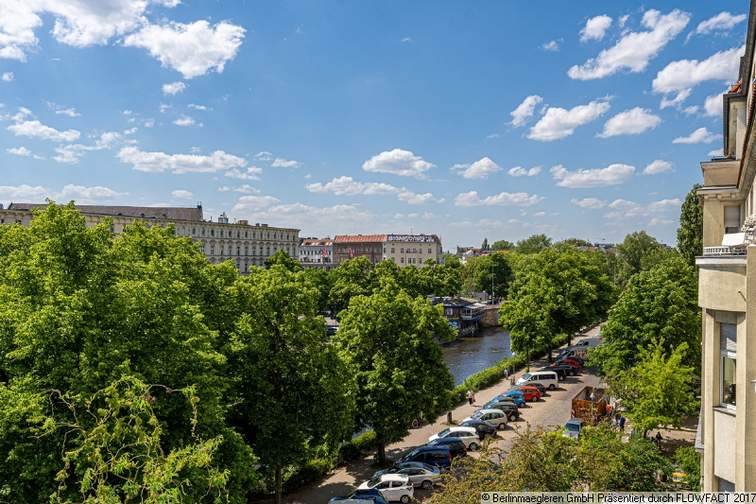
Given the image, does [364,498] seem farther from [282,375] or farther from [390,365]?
[390,365]

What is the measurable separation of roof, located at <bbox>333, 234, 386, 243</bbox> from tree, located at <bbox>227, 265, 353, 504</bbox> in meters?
124

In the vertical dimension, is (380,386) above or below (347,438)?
above

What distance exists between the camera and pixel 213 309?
2016cm

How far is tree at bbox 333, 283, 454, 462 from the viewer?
2488cm

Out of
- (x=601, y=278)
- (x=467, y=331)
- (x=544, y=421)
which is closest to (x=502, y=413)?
(x=544, y=421)

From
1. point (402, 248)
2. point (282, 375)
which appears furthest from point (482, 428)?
point (402, 248)

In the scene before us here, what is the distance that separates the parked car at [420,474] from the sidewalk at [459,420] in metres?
0.36

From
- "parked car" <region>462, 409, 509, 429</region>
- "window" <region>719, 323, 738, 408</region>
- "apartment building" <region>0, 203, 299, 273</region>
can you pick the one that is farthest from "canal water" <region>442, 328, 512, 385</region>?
"apartment building" <region>0, 203, 299, 273</region>

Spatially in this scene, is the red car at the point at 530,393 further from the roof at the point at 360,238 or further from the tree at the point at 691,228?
the roof at the point at 360,238

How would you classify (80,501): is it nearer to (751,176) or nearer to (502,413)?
(751,176)

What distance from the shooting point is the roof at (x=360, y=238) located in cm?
14638

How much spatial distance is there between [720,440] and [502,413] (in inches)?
852

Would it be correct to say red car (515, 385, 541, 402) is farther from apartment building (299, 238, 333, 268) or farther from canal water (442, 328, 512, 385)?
apartment building (299, 238, 333, 268)

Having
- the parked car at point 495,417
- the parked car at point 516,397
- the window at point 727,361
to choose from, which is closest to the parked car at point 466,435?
the parked car at point 495,417
